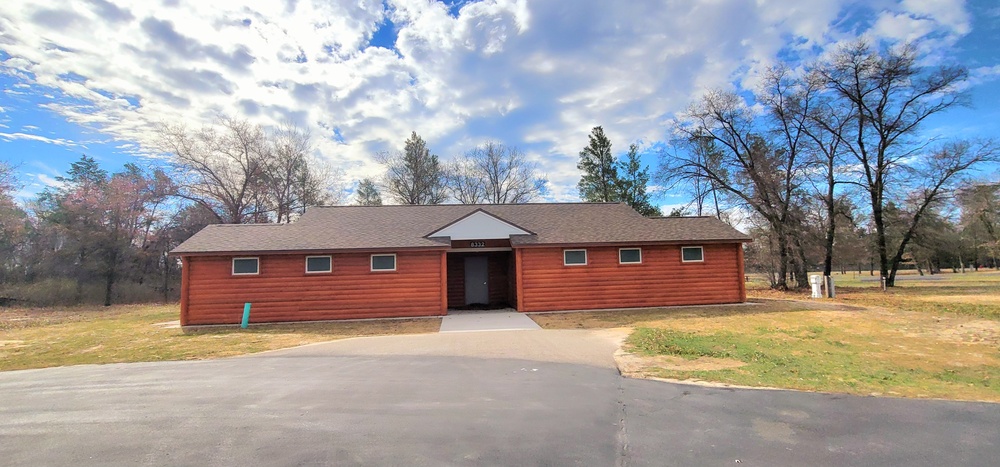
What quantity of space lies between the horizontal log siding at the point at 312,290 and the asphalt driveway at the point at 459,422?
721 centimetres

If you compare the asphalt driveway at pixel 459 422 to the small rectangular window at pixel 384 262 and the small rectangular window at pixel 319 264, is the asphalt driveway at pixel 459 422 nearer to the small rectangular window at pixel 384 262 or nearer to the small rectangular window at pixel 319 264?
the small rectangular window at pixel 319 264

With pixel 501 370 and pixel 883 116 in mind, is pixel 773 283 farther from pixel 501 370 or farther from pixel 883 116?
pixel 501 370

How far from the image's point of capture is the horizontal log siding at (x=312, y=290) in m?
14.4

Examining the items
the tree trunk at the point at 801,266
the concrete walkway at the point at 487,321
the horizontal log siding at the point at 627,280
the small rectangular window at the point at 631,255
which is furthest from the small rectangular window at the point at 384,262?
the tree trunk at the point at 801,266

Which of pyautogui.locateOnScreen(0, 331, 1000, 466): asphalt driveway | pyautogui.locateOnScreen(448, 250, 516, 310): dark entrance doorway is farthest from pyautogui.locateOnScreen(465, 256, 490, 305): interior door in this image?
pyautogui.locateOnScreen(0, 331, 1000, 466): asphalt driveway

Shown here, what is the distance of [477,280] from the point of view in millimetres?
18516

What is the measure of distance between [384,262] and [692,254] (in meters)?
10.8

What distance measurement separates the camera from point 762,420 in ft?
14.9

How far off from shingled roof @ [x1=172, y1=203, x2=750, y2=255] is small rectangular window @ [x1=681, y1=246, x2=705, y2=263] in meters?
0.44

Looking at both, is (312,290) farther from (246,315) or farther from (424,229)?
(424,229)

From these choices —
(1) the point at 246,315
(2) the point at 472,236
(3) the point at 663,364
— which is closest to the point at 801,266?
(2) the point at 472,236

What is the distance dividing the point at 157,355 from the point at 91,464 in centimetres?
713

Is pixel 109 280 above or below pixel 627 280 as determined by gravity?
above

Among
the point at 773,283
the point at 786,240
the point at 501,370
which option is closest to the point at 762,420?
the point at 501,370
